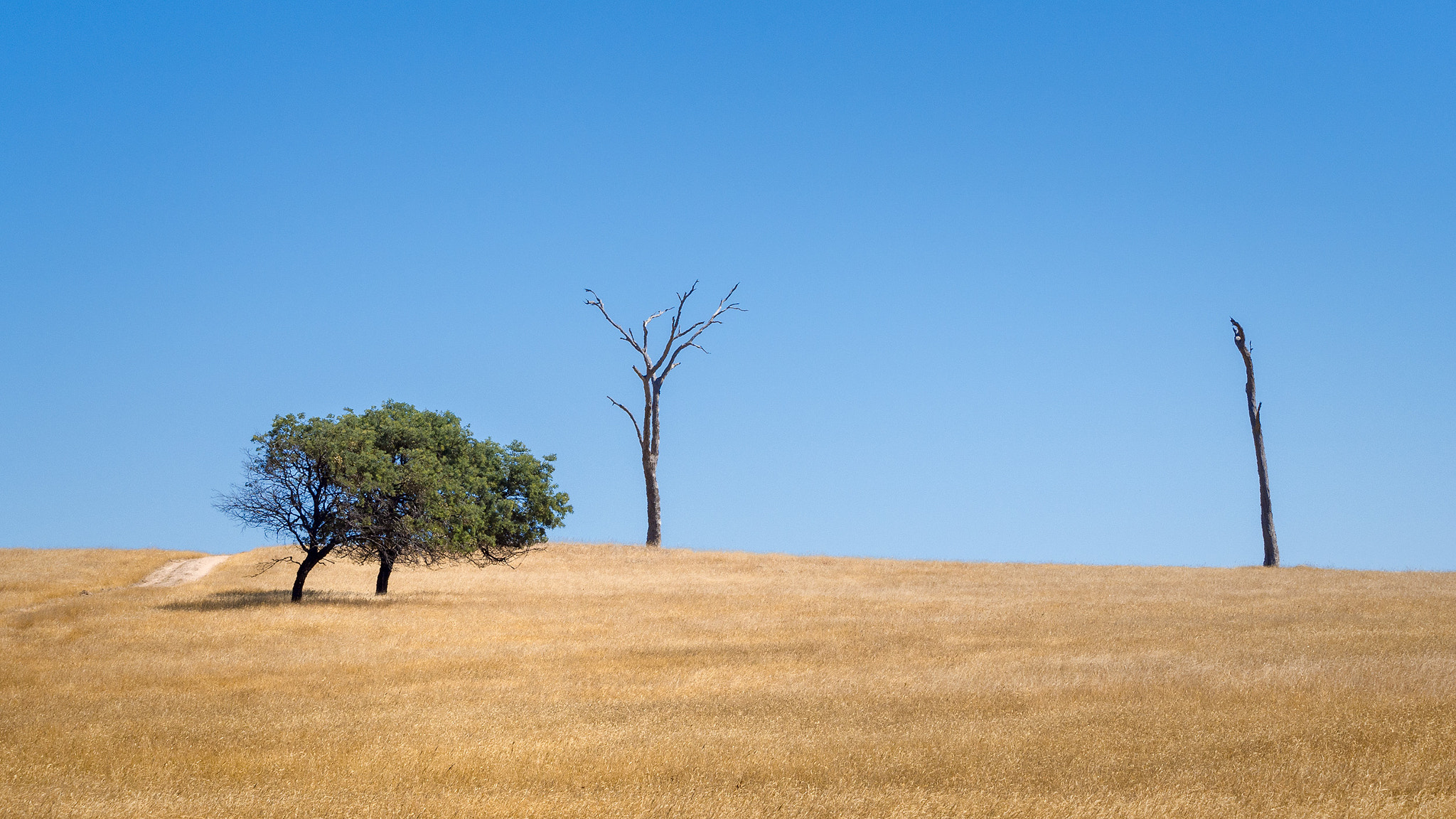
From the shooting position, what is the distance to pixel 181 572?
46.1m

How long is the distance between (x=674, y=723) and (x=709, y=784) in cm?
344

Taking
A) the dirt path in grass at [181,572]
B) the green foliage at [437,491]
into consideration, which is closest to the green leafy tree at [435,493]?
the green foliage at [437,491]

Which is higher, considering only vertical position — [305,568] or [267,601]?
[305,568]

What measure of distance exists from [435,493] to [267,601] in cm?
628

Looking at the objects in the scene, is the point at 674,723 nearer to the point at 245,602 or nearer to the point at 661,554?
the point at 245,602

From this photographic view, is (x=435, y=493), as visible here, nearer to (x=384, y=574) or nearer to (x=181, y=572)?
(x=384, y=574)

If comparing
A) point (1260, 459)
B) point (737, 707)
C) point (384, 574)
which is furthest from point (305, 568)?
point (1260, 459)

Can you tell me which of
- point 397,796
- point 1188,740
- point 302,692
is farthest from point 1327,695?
point 302,692

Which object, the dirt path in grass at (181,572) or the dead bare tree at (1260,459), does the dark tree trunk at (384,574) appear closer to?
the dirt path in grass at (181,572)

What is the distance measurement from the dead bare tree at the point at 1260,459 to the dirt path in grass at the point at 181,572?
47.7m

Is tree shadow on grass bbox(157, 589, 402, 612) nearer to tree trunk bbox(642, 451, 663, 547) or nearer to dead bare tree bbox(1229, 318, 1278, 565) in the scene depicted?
tree trunk bbox(642, 451, 663, 547)

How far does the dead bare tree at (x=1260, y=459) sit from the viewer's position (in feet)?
161

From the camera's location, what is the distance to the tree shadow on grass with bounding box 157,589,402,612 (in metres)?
31.7

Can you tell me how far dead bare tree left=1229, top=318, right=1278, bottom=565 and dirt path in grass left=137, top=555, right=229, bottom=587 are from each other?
47741mm
